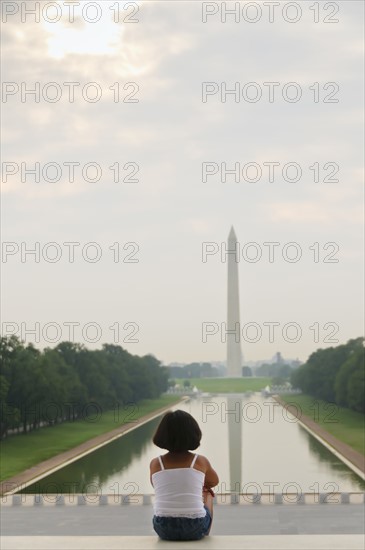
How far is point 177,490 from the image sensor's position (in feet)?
22.3

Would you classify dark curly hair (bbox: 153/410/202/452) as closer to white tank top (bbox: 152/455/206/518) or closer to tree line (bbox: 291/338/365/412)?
white tank top (bbox: 152/455/206/518)

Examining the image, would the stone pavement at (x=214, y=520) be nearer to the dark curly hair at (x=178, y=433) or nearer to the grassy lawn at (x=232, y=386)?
the dark curly hair at (x=178, y=433)

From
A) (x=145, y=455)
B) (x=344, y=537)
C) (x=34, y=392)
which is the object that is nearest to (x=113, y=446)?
(x=145, y=455)

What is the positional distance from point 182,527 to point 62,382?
62972 millimetres

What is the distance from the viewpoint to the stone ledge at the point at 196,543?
6441 mm

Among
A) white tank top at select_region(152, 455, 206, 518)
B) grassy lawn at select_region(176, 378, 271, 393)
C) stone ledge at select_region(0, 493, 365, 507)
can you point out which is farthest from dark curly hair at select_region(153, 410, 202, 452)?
grassy lawn at select_region(176, 378, 271, 393)

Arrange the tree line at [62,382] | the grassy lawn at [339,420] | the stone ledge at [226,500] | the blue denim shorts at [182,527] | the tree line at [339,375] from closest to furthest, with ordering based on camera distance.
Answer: the blue denim shorts at [182,527] < the stone ledge at [226,500] < the grassy lawn at [339,420] < the tree line at [62,382] < the tree line at [339,375]

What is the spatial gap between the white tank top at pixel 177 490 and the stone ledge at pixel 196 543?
0.24 m

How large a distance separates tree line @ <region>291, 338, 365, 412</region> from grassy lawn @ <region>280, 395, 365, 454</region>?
86cm

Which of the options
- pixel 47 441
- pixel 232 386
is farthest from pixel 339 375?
pixel 232 386

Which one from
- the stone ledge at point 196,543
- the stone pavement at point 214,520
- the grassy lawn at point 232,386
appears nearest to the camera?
the stone ledge at point 196,543

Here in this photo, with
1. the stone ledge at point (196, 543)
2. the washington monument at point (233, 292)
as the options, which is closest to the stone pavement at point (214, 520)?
the stone ledge at point (196, 543)

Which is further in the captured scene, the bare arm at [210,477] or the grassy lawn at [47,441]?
the grassy lawn at [47,441]

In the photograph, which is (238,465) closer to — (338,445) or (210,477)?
(338,445)
